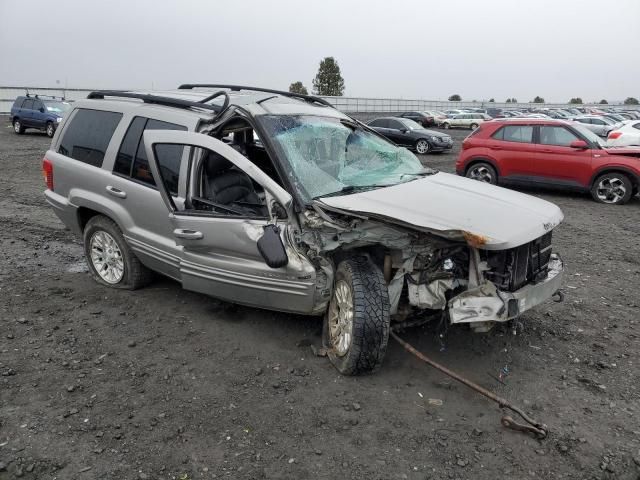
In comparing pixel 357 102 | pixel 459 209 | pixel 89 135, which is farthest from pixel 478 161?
pixel 357 102

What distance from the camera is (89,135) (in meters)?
5.15

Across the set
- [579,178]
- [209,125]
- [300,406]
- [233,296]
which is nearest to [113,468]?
[300,406]

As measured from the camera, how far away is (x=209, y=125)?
4344 mm

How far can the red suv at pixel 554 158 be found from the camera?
10.1 meters

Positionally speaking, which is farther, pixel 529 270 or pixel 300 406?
pixel 529 270

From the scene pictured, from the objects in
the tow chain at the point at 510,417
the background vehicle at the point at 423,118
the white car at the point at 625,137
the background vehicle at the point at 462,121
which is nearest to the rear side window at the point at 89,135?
the tow chain at the point at 510,417

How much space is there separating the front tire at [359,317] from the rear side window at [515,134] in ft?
27.6

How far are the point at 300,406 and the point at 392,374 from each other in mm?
737

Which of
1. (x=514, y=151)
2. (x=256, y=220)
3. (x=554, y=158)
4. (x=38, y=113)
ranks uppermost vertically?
(x=38, y=113)

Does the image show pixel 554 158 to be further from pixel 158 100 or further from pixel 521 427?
pixel 521 427

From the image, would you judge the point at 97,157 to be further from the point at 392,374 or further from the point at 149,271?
the point at 392,374

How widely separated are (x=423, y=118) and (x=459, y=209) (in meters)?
32.1

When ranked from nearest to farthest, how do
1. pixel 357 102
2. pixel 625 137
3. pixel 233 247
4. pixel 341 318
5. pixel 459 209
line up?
1. pixel 459 209
2. pixel 341 318
3. pixel 233 247
4. pixel 625 137
5. pixel 357 102

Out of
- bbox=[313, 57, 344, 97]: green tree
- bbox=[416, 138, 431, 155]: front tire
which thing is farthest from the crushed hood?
bbox=[313, 57, 344, 97]: green tree
